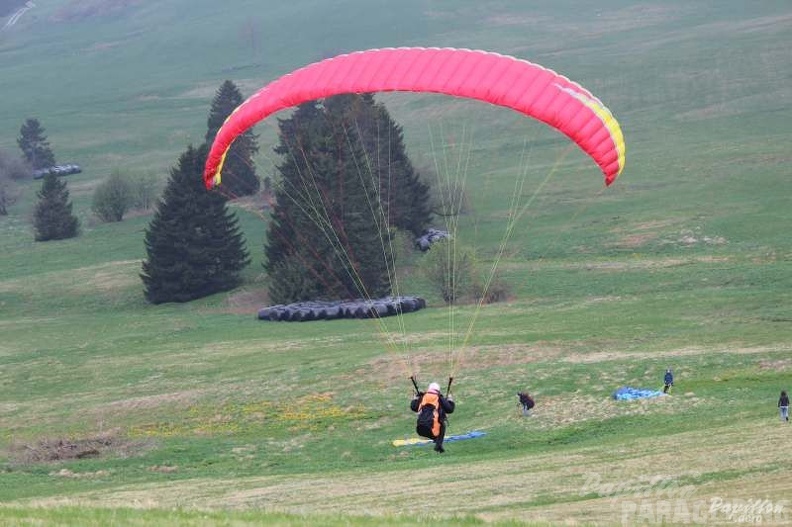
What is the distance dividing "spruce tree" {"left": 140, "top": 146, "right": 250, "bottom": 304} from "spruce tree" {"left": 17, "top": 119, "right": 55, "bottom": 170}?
5309 centimetres

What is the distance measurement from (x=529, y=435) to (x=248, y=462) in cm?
657

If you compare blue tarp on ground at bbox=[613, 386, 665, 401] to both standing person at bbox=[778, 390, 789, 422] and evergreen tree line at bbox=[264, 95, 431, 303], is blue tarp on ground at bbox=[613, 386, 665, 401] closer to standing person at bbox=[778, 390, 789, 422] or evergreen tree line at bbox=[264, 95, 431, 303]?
standing person at bbox=[778, 390, 789, 422]

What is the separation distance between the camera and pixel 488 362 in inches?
1521

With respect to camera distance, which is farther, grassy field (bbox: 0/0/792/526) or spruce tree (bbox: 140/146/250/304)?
spruce tree (bbox: 140/146/250/304)

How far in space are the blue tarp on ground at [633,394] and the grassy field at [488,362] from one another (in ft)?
1.52

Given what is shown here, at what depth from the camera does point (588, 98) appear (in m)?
24.0

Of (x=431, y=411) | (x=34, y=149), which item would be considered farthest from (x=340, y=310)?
(x=34, y=149)

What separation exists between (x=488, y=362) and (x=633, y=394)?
7.77 metres

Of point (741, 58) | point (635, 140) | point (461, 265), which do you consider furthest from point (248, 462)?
point (741, 58)

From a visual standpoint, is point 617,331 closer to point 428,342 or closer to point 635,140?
point 428,342

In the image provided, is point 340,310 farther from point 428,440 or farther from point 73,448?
point 428,440

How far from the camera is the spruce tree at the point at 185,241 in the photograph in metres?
60.7

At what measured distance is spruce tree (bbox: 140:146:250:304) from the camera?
2391 inches

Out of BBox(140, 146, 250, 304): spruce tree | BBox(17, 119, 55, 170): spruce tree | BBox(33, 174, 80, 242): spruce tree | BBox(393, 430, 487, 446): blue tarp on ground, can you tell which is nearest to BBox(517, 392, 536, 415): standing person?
BBox(393, 430, 487, 446): blue tarp on ground
